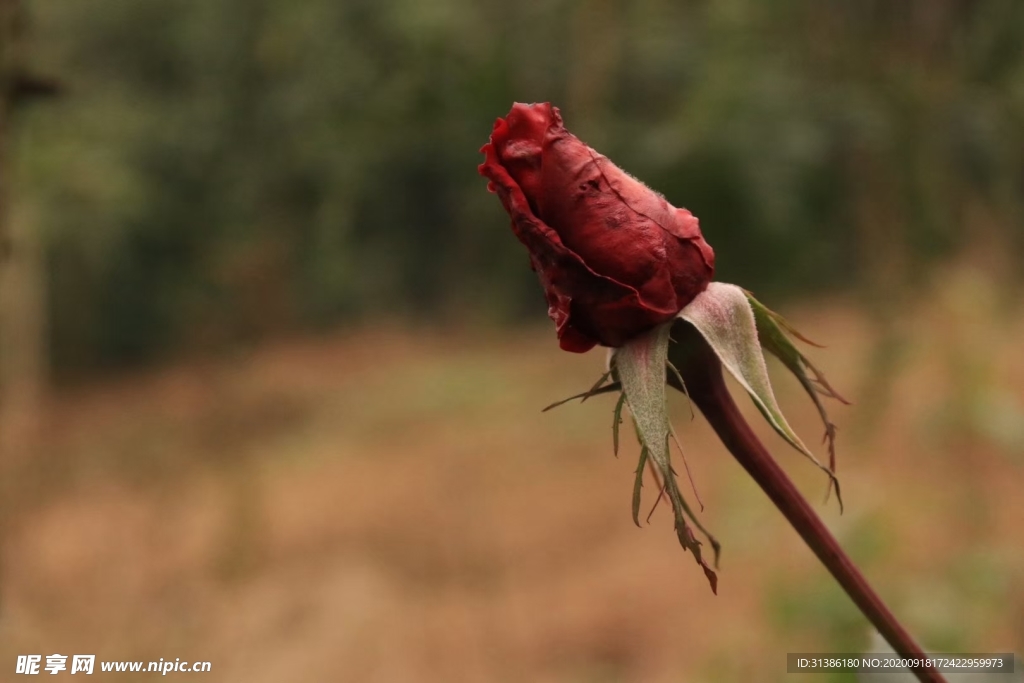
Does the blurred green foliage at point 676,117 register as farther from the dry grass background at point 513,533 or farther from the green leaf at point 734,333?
the green leaf at point 734,333

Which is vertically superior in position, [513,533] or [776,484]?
[776,484]

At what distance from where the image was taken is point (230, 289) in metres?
2.81

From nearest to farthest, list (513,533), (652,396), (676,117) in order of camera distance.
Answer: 1. (652,396)
2. (676,117)
3. (513,533)

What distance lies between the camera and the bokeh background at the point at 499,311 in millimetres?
1254

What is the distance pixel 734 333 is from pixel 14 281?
2.15 meters

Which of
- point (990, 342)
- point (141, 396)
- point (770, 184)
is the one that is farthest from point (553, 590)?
point (141, 396)

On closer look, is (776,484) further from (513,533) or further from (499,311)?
(513,533)

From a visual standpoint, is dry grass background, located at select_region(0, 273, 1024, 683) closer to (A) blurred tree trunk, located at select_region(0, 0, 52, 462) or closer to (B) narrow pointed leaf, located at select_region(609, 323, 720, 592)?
(A) blurred tree trunk, located at select_region(0, 0, 52, 462)

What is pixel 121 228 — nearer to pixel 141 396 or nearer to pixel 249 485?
pixel 141 396

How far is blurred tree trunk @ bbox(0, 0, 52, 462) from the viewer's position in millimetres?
870

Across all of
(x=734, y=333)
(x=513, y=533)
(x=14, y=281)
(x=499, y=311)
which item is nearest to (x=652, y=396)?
(x=734, y=333)

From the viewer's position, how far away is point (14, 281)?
212 cm

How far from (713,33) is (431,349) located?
3.13 meters

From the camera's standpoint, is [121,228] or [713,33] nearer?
[713,33]
